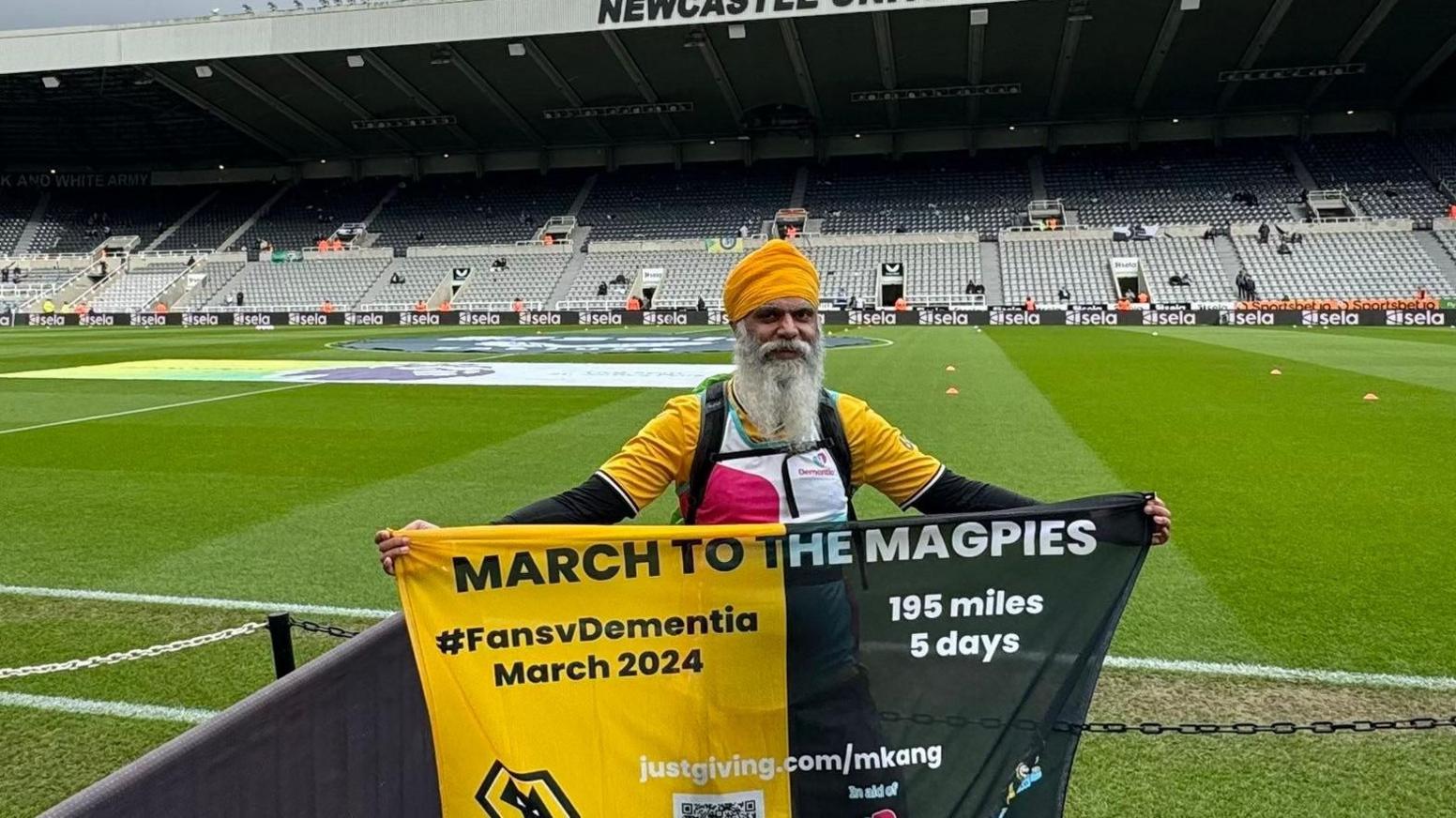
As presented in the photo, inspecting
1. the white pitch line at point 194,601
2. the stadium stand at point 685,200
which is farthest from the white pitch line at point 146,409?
the stadium stand at point 685,200

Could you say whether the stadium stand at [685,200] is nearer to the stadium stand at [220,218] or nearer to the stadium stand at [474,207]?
the stadium stand at [474,207]

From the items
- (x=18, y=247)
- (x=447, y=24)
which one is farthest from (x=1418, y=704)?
(x=18, y=247)

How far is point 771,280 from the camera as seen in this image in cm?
244

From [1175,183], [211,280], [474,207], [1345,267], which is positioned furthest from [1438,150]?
[211,280]

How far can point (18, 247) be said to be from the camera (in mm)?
49812

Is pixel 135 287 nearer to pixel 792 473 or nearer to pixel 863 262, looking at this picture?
pixel 863 262

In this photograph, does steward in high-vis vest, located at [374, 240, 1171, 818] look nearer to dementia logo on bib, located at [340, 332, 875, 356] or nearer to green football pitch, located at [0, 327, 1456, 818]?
green football pitch, located at [0, 327, 1456, 818]

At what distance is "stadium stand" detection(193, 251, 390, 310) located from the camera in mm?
42094

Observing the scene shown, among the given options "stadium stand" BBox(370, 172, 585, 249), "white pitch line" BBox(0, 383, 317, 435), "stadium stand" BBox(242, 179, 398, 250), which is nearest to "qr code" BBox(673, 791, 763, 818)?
"white pitch line" BBox(0, 383, 317, 435)

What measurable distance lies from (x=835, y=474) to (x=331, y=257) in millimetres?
47685

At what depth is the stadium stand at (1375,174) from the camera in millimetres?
37656

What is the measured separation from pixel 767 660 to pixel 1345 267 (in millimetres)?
39591

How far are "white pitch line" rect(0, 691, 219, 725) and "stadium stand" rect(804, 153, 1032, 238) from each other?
1594 inches

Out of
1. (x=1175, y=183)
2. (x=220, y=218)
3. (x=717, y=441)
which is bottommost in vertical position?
(x=717, y=441)
